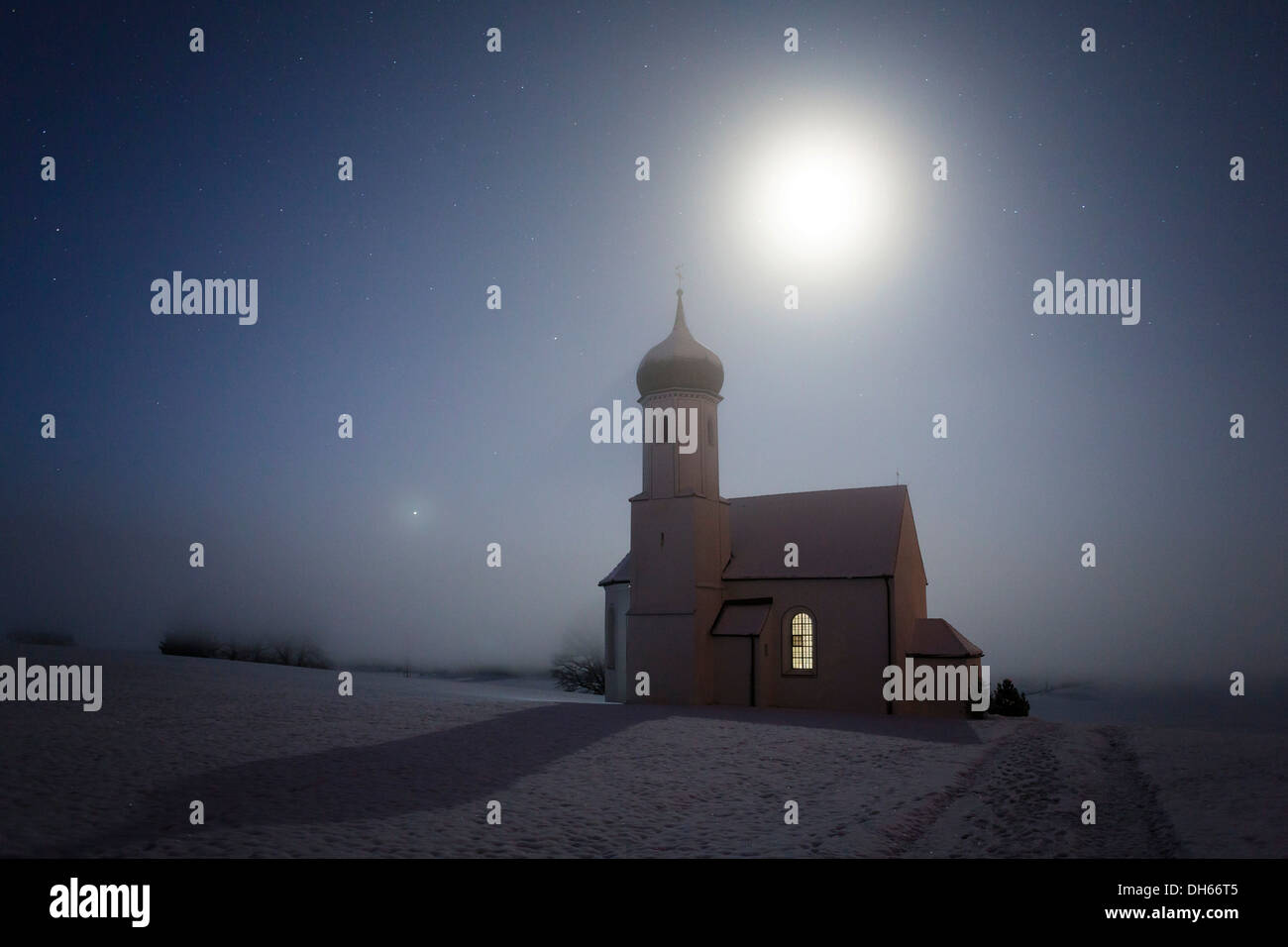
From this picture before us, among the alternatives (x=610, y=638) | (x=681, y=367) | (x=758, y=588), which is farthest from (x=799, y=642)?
(x=681, y=367)

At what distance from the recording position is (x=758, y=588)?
1203 inches

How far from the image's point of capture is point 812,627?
95.7ft

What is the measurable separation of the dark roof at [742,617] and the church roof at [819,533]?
1.01 metres

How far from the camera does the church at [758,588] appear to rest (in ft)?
92.6

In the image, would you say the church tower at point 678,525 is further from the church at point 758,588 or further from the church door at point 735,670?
the church door at point 735,670

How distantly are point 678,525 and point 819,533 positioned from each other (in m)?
5.51

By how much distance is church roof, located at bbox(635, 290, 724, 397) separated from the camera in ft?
102

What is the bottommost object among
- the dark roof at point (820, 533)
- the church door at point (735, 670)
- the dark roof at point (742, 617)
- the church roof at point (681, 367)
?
the church door at point (735, 670)

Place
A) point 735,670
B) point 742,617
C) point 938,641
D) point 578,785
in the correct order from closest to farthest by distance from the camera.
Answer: point 578,785 < point 938,641 < point 735,670 < point 742,617

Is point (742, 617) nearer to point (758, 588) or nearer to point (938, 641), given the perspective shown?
point (758, 588)

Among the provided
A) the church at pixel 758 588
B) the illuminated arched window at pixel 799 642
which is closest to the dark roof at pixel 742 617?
the church at pixel 758 588

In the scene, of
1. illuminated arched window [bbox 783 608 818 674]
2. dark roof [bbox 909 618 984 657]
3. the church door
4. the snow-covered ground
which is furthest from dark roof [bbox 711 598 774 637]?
the snow-covered ground
